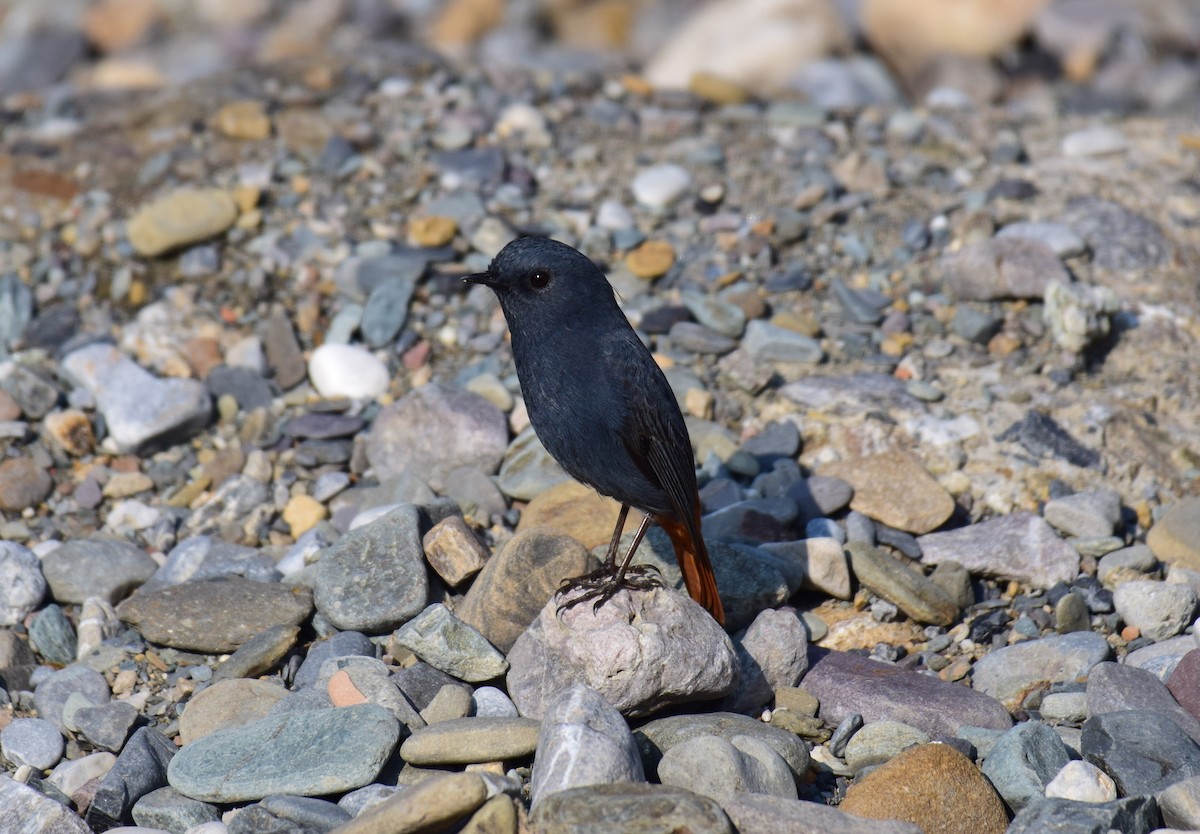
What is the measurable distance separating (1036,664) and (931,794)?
3.24 feet

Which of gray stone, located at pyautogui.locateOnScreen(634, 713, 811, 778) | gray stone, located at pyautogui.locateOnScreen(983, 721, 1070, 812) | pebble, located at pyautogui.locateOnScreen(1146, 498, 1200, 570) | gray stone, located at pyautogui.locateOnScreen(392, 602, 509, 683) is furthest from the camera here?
pebble, located at pyautogui.locateOnScreen(1146, 498, 1200, 570)

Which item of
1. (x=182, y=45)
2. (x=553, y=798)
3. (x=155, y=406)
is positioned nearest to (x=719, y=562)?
(x=553, y=798)

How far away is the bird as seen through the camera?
164 inches

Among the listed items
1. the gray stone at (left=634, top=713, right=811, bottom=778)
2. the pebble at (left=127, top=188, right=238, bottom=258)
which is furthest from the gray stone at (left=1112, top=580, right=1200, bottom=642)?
the pebble at (left=127, top=188, right=238, bottom=258)

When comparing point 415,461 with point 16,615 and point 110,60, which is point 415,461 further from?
point 110,60

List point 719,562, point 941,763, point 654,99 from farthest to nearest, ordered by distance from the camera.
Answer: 1. point 654,99
2. point 719,562
3. point 941,763

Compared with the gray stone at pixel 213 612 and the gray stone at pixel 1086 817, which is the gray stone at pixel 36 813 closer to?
the gray stone at pixel 213 612

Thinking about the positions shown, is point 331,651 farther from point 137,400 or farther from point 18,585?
point 137,400

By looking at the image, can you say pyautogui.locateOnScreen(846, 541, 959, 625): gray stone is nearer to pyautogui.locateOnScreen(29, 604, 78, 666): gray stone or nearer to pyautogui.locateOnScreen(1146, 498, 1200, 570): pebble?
pyautogui.locateOnScreen(1146, 498, 1200, 570): pebble

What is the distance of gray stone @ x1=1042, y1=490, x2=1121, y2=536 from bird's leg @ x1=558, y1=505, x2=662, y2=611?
1.79 meters

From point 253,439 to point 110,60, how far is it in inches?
304

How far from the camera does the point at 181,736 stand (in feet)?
13.8

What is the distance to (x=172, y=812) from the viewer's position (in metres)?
3.77

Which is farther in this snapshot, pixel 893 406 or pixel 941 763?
pixel 893 406
